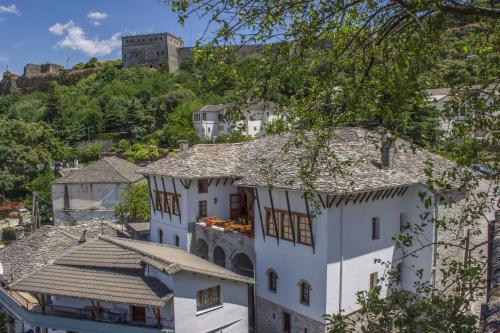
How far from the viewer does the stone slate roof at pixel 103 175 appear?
38.1 metres

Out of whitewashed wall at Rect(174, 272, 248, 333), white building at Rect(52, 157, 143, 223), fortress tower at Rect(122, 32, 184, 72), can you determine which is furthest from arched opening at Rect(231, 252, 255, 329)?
fortress tower at Rect(122, 32, 184, 72)

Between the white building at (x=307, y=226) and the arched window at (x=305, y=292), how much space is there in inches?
1.6

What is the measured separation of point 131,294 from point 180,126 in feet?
162

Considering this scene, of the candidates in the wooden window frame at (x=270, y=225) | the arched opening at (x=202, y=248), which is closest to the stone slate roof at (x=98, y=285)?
Result: the wooden window frame at (x=270, y=225)

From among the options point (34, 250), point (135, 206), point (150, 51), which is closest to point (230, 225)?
point (34, 250)

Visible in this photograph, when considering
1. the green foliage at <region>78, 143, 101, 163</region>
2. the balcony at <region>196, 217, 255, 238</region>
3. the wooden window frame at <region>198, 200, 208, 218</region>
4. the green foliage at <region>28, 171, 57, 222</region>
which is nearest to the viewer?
the balcony at <region>196, 217, 255, 238</region>

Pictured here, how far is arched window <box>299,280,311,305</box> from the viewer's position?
17.9 m

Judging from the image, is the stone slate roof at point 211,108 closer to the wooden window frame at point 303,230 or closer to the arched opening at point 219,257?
the arched opening at point 219,257

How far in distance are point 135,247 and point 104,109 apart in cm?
6423

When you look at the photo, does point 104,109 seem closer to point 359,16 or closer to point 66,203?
point 66,203

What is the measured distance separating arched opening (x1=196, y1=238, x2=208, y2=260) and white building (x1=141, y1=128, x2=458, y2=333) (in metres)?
0.06

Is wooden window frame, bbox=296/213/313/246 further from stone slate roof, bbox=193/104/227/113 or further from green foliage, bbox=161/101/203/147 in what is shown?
stone slate roof, bbox=193/104/227/113

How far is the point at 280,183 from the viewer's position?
693 inches

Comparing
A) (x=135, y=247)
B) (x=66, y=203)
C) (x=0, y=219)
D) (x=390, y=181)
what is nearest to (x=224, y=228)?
(x=135, y=247)
